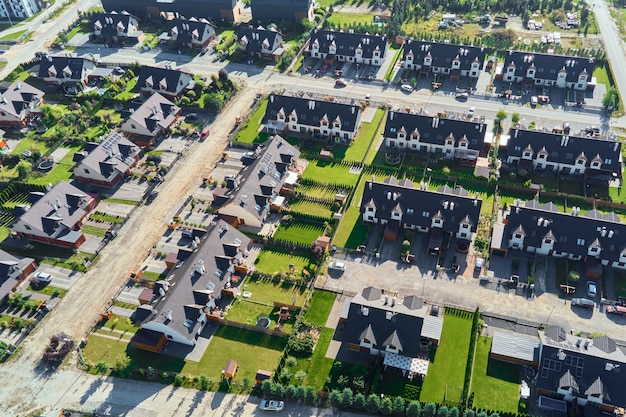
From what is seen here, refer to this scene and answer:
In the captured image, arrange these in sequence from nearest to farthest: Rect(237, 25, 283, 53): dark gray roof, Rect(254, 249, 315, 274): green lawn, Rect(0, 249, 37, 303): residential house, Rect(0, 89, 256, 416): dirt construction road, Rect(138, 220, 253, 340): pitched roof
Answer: Rect(0, 89, 256, 416): dirt construction road
Rect(138, 220, 253, 340): pitched roof
Rect(0, 249, 37, 303): residential house
Rect(254, 249, 315, 274): green lawn
Rect(237, 25, 283, 53): dark gray roof

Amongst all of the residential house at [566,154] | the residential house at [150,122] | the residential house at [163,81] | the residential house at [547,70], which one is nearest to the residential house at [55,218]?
the residential house at [150,122]

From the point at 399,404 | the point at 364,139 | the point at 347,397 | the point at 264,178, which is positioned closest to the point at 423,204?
the point at 364,139

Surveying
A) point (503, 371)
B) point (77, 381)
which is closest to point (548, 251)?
point (503, 371)

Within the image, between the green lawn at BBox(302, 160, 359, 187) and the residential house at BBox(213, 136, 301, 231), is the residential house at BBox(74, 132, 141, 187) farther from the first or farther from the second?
the green lawn at BBox(302, 160, 359, 187)

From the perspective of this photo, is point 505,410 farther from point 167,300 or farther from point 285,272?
point 167,300

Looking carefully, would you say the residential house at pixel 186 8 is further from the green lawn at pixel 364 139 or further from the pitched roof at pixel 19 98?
the green lawn at pixel 364 139

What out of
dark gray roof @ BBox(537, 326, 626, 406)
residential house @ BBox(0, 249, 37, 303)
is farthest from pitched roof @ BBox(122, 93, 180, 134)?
dark gray roof @ BBox(537, 326, 626, 406)
